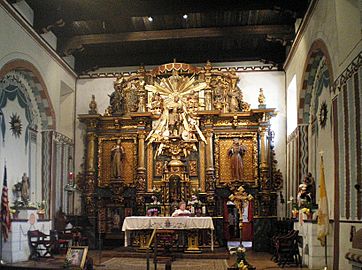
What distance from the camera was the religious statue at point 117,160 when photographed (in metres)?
18.1

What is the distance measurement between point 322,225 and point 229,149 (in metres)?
7.63

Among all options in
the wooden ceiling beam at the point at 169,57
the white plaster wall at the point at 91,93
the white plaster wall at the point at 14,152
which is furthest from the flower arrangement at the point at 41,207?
the wooden ceiling beam at the point at 169,57

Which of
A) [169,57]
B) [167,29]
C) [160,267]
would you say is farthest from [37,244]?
[169,57]

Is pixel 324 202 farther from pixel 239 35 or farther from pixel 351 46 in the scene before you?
pixel 239 35

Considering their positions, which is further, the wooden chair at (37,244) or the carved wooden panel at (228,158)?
the carved wooden panel at (228,158)

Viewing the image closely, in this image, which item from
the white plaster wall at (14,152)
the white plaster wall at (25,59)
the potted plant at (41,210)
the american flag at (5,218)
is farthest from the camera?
the potted plant at (41,210)

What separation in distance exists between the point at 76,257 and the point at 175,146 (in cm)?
823

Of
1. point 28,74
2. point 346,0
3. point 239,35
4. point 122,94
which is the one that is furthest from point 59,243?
point 346,0

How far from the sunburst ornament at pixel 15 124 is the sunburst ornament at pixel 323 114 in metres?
8.40

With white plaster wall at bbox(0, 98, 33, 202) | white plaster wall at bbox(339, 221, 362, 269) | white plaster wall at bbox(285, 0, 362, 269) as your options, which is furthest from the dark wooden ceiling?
white plaster wall at bbox(339, 221, 362, 269)

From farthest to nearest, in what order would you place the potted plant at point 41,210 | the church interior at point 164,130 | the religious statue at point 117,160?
the religious statue at point 117,160, the potted plant at point 41,210, the church interior at point 164,130

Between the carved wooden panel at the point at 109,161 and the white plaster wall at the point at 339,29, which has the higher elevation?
the white plaster wall at the point at 339,29

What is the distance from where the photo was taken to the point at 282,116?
18.2 meters

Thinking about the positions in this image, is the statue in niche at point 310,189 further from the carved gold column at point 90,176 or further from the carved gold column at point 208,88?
the carved gold column at point 90,176
